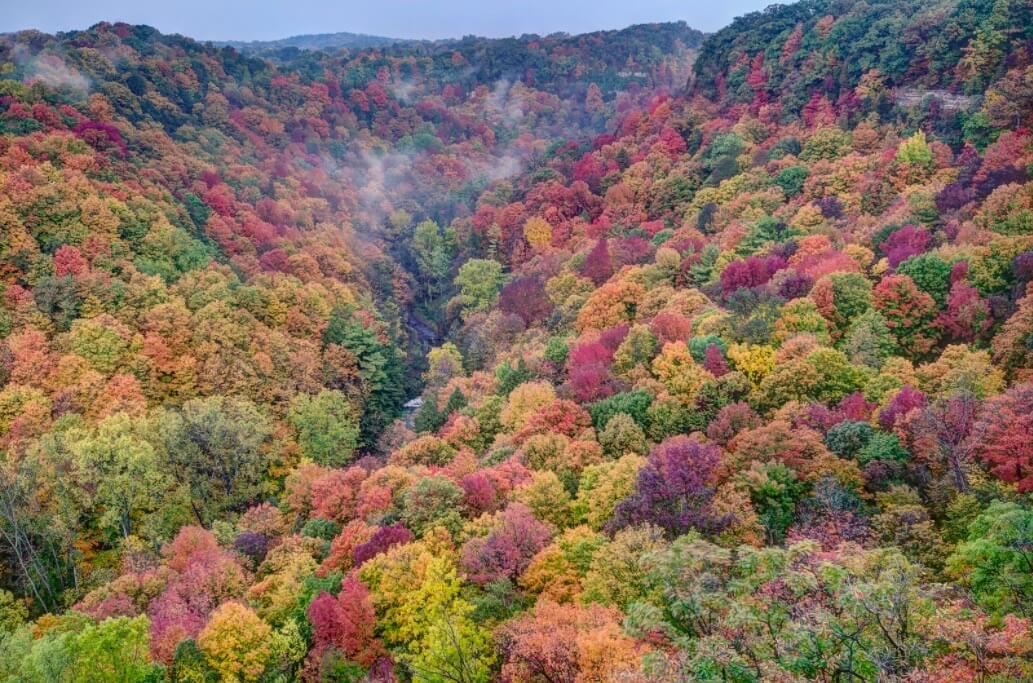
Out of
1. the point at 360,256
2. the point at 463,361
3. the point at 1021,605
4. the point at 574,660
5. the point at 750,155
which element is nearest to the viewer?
the point at 1021,605

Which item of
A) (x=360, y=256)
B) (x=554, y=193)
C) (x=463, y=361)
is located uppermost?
(x=554, y=193)

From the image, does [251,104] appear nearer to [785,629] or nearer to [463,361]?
[463,361]

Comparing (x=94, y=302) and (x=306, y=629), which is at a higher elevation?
(x=94, y=302)

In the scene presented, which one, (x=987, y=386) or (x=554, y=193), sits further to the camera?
(x=554, y=193)

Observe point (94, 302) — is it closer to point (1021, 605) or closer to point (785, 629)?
point (785, 629)

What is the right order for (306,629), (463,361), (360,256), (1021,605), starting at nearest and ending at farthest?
1. (1021,605)
2. (306,629)
3. (463,361)
4. (360,256)

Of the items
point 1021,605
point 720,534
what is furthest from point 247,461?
point 1021,605
